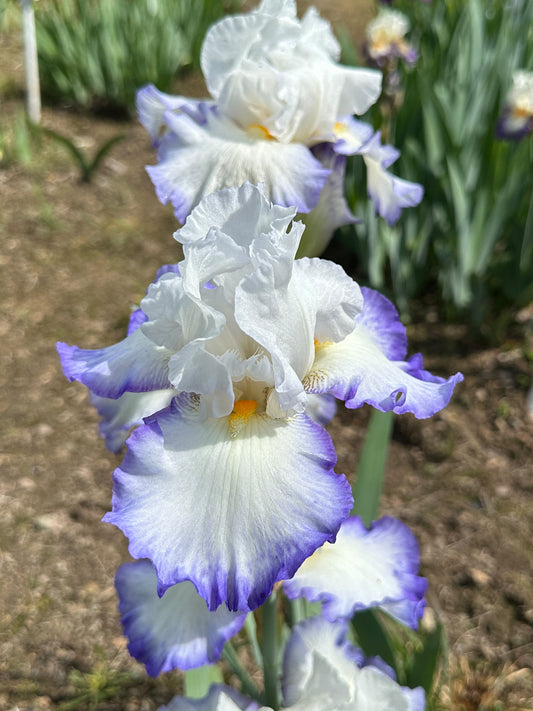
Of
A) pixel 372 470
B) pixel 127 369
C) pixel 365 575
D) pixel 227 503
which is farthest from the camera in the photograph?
pixel 372 470

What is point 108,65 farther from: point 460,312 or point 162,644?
point 162,644

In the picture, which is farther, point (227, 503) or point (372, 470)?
point (372, 470)

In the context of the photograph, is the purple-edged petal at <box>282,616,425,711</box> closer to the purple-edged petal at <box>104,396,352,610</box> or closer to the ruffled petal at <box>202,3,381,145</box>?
the purple-edged petal at <box>104,396,352,610</box>

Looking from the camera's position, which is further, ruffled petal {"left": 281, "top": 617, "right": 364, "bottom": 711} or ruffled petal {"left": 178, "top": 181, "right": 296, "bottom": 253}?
ruffled petal {"left": 281, "top": 617, "right": 364, "bottom": 711}

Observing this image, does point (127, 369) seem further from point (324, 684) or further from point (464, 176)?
point (464, 176)

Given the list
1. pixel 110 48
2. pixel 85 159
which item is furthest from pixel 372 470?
pixel 110 48

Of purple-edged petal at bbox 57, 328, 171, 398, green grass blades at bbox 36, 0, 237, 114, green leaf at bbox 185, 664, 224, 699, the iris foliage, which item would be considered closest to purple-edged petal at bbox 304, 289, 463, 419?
purple-edged petal at bbox 57, 328, 171, 398
